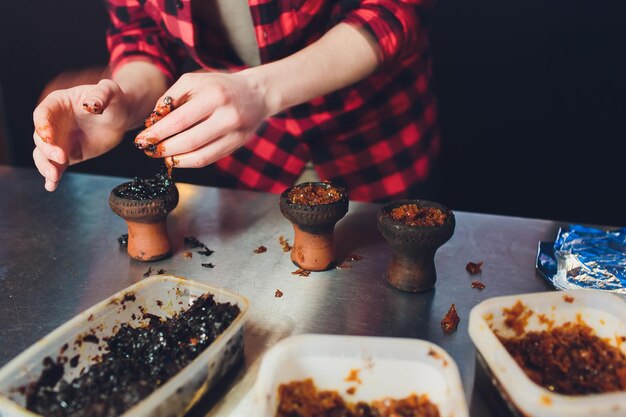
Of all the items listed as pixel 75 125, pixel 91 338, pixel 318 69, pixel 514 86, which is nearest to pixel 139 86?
pixel 75 125

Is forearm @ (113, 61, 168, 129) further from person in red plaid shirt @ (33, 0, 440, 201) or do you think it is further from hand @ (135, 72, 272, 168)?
hand @ (135, 72, 272, 168)

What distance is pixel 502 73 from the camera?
2984mm

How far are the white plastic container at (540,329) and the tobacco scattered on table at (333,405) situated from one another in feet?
0.43

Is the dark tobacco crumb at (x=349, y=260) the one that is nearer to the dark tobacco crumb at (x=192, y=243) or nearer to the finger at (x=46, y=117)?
the dark tobacco crumb at (x=192, y=243)

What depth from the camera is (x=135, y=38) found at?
1.82 m

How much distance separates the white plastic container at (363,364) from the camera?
2.91ft

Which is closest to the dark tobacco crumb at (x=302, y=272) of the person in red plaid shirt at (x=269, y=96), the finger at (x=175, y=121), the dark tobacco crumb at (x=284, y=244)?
Result: the dark tobacco crumb at (x=284, y=244)

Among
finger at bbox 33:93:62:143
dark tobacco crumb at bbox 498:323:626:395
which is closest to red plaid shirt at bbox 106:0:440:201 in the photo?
finger at bbox 33:93:62:143

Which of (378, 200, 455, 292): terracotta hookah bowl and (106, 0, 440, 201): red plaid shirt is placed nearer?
(378, 200, 455, 292): terracotta hookah bowl

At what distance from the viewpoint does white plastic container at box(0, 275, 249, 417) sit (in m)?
0.85

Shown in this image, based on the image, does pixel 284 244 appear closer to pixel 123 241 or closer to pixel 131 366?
pixel 123 241

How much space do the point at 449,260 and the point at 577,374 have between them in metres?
0.56

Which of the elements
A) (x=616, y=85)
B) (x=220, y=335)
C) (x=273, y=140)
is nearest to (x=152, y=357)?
(x=220, y=335)

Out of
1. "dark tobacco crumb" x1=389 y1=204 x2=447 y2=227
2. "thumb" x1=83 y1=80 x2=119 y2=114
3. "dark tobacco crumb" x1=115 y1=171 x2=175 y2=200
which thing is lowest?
"dark tobacco crumb" x1=115 y1=171 x2=175 y2=200
